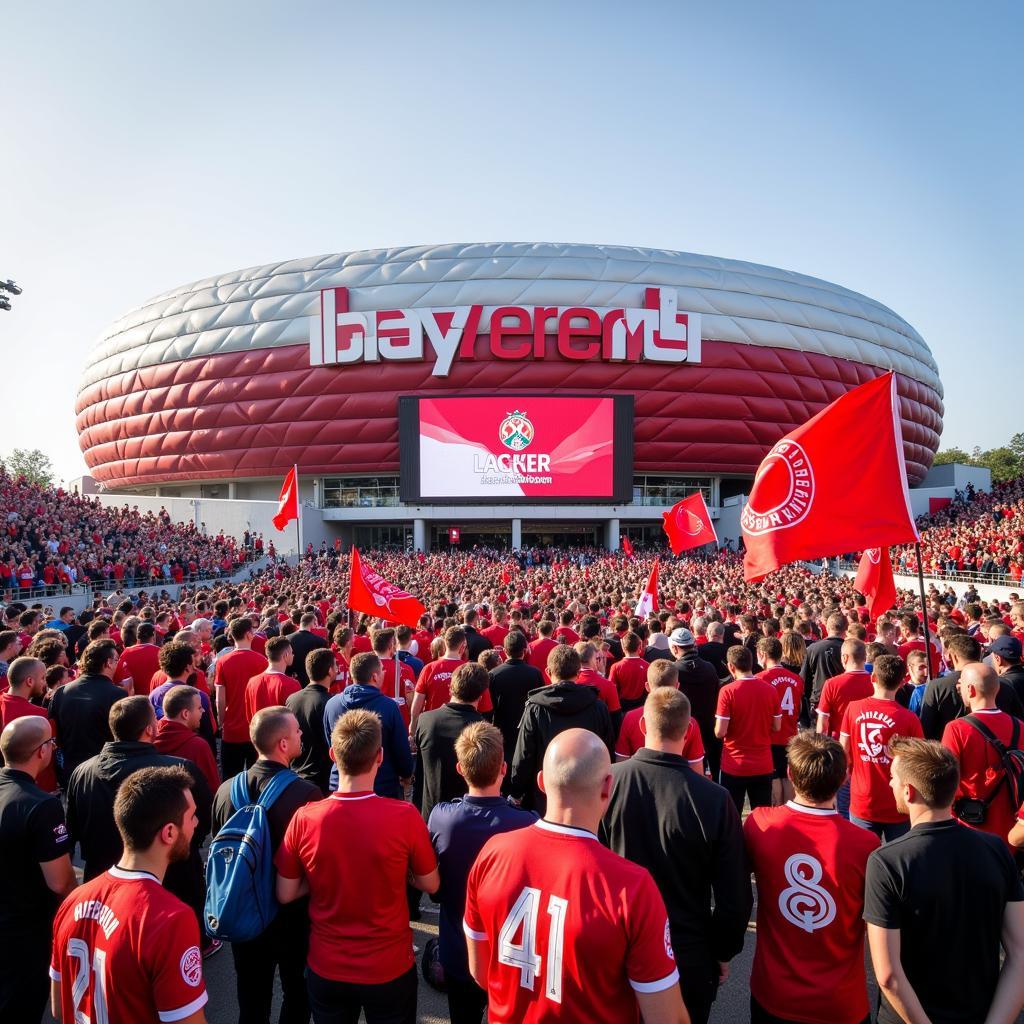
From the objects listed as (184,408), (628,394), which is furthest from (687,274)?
(184,408)

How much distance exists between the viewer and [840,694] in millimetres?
5461

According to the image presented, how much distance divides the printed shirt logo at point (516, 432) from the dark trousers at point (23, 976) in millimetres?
35955

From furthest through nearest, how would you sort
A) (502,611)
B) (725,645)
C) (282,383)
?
(282,383), (502,611), (725,645)

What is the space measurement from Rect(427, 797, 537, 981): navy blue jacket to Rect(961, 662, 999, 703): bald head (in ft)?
9.08

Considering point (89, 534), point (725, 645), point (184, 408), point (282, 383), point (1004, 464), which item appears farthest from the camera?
point (1004, 464)

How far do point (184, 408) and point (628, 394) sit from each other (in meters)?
28.7

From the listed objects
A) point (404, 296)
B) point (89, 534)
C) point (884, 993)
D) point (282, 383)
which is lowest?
point (884, 993)

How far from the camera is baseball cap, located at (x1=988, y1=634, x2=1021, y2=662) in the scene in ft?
17.5

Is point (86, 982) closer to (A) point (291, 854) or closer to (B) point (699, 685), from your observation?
(A) point (291, 854)

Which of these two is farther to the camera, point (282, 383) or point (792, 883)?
point (282, 383)

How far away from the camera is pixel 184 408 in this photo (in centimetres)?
4538

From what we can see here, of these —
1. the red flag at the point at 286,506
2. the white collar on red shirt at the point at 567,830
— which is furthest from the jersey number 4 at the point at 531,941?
the red flag at the point at 286,506

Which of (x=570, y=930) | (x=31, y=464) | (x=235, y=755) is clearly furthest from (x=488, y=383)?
(x=31, y=464)

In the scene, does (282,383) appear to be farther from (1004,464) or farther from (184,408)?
(1004,464)
